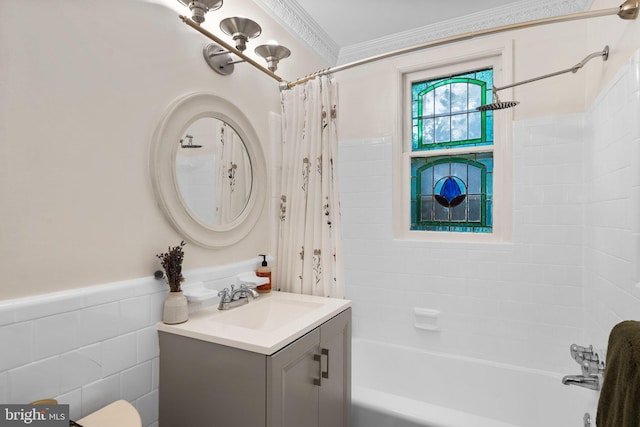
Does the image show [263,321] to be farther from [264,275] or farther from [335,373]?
[335,373]

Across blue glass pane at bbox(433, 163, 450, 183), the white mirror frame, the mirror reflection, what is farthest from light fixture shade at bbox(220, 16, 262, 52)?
blue glass pane at bbox(433, 163, 450, 183)

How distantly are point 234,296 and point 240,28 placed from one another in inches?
49.8

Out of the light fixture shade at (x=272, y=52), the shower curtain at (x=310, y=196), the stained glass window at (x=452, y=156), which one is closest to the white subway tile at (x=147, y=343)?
the shower curtain at (x=310, y=196)

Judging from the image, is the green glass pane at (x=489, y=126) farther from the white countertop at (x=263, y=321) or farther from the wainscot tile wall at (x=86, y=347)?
the wainscot tile wall at (x=86, y=347)

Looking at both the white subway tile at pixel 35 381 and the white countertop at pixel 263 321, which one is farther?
the white countertop at pixel 263 321

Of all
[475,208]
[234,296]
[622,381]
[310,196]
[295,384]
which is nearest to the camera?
[622,381]

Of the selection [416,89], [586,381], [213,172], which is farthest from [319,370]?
[416,89]

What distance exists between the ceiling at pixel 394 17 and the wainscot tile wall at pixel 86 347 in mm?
Result: 1754

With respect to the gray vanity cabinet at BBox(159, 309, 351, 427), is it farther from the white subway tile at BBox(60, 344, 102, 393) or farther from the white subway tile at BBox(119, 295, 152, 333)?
the white subway tile at BBox(60, 344, 102, 393)

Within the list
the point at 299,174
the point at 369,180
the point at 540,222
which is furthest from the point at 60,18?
the point at 540,222

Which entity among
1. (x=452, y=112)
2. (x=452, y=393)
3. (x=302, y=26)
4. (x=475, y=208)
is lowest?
(x=452, y=393)

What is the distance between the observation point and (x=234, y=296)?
1583mm

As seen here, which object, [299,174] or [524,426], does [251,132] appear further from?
[524,426]

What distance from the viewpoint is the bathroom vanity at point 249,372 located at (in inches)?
43.9
